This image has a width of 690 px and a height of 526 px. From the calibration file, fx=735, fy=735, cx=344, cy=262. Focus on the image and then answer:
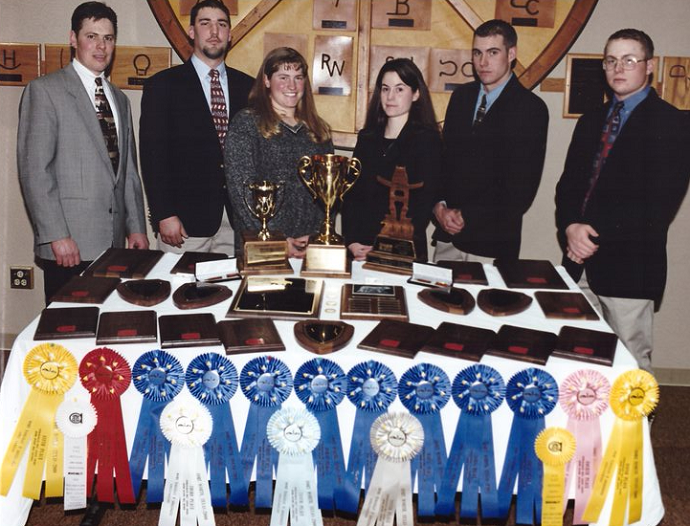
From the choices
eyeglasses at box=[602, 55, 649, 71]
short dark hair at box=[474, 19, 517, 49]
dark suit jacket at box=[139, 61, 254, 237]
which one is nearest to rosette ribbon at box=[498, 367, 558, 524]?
eyeglasses at box=[602, 55, 649, 71]

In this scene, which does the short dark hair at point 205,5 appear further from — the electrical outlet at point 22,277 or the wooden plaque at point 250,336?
the wooden plaque at point 250,336

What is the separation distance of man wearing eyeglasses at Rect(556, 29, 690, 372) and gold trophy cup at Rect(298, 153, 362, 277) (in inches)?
37.4

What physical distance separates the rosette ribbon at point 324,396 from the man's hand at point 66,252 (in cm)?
148

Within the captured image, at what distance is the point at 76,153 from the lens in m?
2.86

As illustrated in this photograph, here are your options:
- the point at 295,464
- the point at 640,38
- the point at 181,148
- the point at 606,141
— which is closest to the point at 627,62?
the point at 640,38

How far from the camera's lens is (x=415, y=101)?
2.86 metres

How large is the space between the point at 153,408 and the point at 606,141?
75.7 inches

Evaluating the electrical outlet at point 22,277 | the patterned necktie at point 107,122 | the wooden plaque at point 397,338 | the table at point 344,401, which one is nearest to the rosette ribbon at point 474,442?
the table at point 344,401

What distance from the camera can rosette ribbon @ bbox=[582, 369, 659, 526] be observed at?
1.76 m

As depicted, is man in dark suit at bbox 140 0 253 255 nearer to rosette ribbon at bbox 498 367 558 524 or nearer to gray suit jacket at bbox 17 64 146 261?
gray suit jacket at bbox 17 64 146 261

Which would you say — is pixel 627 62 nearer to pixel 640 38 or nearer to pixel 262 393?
pixel 640 38

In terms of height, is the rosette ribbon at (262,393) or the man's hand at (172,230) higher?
the man's hand at (172,230)

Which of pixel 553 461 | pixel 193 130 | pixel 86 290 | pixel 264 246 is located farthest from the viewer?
pixel 193 130

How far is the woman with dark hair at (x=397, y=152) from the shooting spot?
280cm
